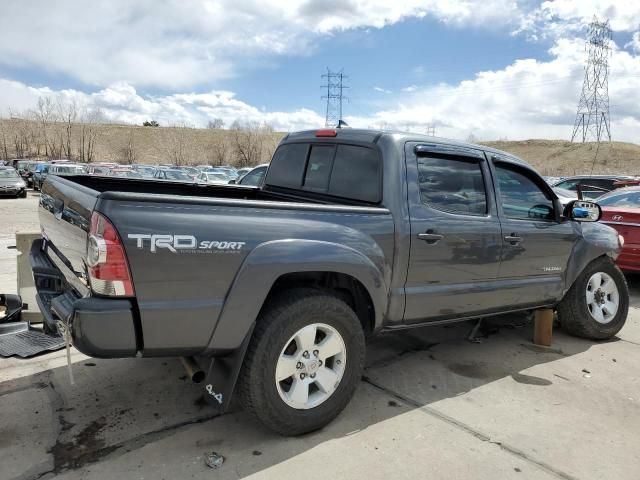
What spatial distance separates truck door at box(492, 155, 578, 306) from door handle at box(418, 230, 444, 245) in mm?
810

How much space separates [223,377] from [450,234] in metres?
1.87

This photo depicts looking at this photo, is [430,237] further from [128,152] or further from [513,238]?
[128,152]

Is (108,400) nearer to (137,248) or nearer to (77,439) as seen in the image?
(77,439)

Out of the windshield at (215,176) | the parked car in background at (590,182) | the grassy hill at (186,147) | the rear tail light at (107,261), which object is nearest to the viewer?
the rear tail light at (107,261)

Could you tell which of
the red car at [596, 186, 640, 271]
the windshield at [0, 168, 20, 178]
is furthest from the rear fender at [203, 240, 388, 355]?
the windshield at [0, 168, 20, 178]

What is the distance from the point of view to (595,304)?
516 centimetres

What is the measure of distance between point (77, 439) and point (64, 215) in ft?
4.39

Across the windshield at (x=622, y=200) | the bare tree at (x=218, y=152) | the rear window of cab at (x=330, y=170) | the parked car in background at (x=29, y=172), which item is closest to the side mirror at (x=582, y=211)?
the rear window of cab at (x=330, y=170)

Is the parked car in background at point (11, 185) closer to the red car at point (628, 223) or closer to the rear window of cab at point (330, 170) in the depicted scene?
the rear window of cab at point (330, 170)

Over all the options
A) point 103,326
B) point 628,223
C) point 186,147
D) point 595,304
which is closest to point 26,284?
point 103,326

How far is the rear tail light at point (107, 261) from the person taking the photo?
93.3 inches

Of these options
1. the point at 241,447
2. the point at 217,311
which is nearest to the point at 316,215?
the point at 217,311

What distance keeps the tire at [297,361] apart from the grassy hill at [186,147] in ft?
244

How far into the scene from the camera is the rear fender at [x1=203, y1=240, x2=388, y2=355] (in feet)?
8.80
